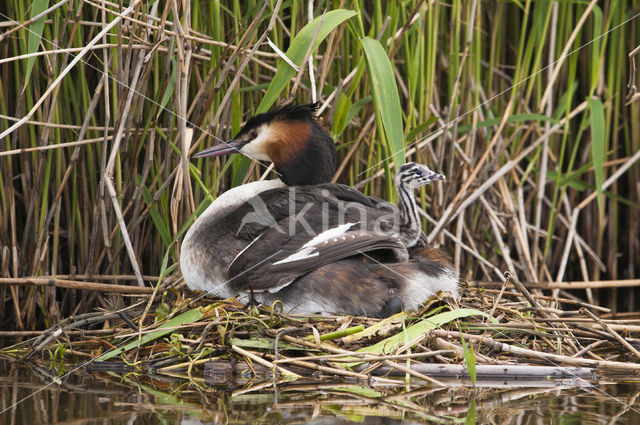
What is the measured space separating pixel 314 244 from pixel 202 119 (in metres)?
0.89

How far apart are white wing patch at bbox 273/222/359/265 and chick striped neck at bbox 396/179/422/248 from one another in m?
0.30

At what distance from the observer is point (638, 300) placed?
15.9ft

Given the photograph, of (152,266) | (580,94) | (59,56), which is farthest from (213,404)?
(580,94)

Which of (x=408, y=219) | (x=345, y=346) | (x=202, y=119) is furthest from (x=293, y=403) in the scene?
(x=202, y=119)

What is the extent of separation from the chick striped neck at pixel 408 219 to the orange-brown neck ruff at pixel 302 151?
38cm

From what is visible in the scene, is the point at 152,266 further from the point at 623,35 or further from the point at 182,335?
the point at 623,35

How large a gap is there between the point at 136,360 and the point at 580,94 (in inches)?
133

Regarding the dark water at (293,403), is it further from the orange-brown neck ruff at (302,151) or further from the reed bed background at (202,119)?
the orange-brown neck ruff at (302,151)

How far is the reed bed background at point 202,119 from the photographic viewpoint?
3.59 meters

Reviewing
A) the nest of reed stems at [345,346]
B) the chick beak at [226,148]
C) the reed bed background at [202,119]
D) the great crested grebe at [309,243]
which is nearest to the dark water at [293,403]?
the nest of reed stems at [345,346]

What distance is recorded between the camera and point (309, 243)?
3.31 meters

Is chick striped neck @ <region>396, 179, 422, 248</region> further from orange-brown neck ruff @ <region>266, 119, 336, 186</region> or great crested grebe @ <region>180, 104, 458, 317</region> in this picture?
orange-brown neck ruff @ <region>266, 119, 336, 186</region>

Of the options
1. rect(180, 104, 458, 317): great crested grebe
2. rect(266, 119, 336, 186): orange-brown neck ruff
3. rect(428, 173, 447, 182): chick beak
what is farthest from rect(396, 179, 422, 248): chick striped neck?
rect(266, 119, 336, 186): orange-brown neck ruff

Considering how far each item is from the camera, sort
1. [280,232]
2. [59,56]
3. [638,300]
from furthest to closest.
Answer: [638,300]
[59,56]
[280,232]
